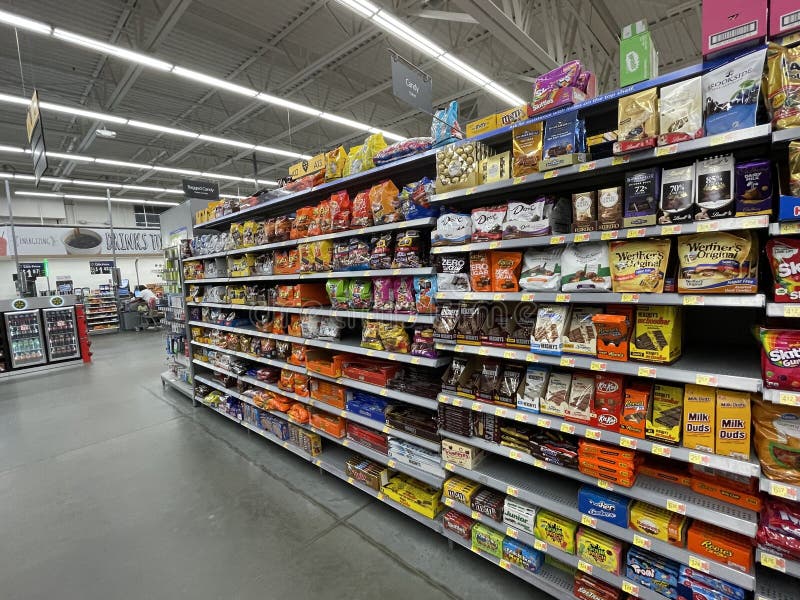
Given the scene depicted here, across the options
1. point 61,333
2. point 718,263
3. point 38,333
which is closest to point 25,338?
point 38,333

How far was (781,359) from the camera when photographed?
1313 mm

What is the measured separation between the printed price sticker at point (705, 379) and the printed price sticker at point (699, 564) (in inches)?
30.0

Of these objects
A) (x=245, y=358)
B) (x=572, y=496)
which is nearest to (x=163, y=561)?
(x=245, y=358)

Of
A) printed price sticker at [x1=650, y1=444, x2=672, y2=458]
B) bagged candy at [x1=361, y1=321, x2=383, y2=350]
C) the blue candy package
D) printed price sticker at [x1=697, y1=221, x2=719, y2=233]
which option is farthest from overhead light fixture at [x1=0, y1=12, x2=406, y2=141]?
the blue candy package

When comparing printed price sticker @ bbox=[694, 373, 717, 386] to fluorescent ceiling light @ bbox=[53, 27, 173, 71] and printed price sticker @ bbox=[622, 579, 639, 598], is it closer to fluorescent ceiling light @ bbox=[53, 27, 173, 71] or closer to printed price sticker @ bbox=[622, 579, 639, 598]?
printed price sticker @ bbox=[622, 579, 639, 598]

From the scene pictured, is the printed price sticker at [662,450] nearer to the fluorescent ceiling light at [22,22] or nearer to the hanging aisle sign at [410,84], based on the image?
the hanging aisle sign at [410,84]

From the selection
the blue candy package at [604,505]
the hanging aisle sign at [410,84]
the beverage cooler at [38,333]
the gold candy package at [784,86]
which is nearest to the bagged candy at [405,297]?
the hanging aisle sign at [410,84]

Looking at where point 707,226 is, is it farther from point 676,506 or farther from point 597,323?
point 676,506

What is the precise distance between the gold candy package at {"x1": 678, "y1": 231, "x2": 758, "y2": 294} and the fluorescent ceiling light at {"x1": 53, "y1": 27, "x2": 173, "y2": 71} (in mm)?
7231

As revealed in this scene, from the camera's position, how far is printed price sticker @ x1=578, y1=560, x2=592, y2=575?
1.80 meters

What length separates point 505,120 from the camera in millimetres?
2027

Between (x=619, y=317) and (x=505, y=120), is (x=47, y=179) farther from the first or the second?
(x=619, y=317)

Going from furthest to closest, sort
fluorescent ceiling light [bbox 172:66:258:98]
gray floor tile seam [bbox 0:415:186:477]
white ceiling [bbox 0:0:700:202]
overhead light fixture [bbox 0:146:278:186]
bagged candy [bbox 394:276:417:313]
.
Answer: overhead light fixture [bbox 0:146:278:186] < fluorescent ceiling light [bbox 172:66:258:98] < white ceiling [bbox 0:0:700:202] < gray floor tile seam [bbox 0:415:186:477] < bagged candy [bbox 394:276:417:313]

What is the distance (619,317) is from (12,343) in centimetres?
1116
